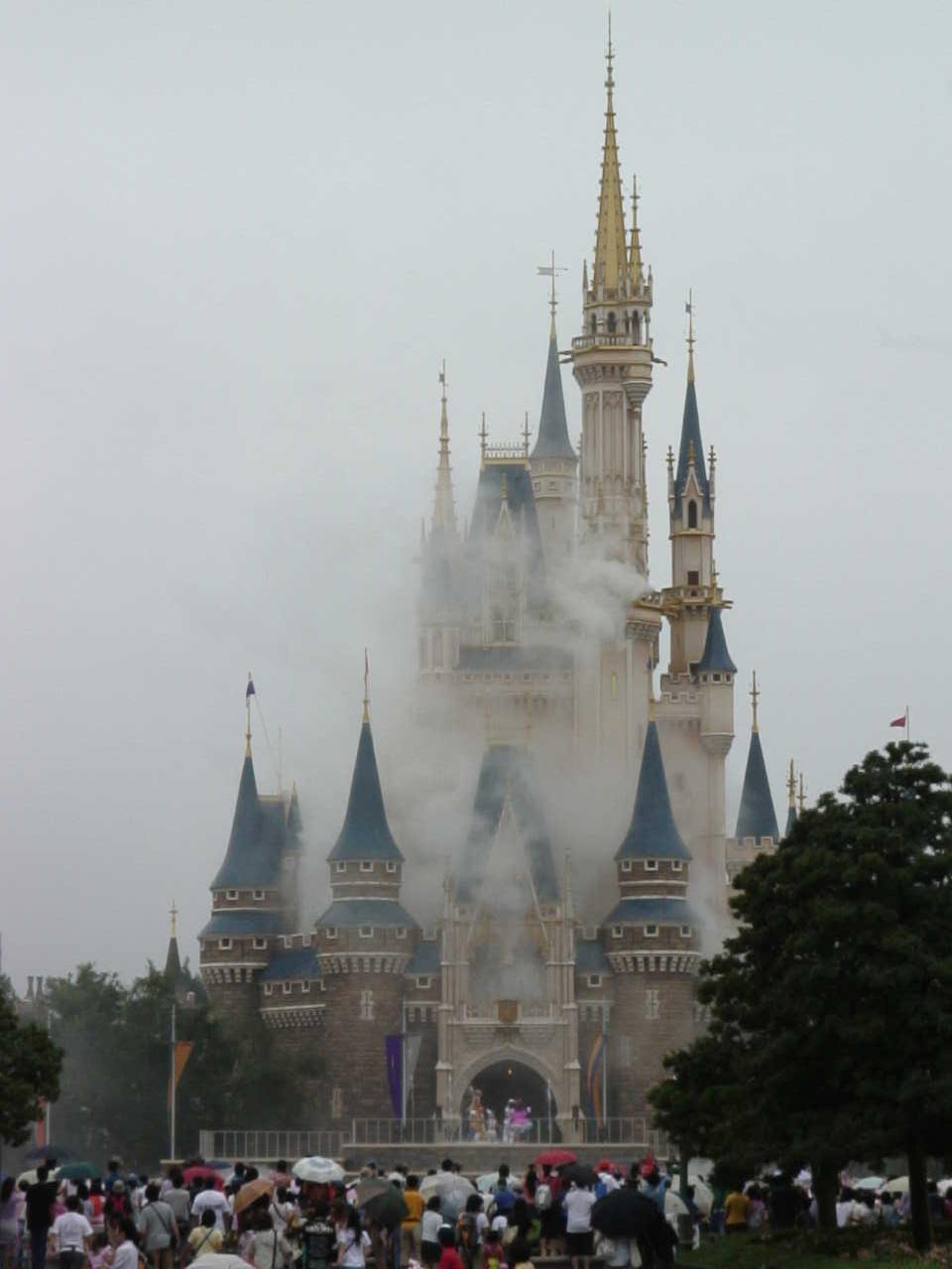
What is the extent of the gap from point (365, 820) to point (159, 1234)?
7679 centimetres

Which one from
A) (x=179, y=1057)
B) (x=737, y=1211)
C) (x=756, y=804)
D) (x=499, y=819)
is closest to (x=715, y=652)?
(x=756, y=804)

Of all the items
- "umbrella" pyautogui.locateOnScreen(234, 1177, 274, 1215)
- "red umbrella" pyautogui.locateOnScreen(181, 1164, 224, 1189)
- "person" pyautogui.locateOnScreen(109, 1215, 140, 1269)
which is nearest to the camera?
"person" pyautogui.locateOnScreen(109, 1215, 140, 1269)

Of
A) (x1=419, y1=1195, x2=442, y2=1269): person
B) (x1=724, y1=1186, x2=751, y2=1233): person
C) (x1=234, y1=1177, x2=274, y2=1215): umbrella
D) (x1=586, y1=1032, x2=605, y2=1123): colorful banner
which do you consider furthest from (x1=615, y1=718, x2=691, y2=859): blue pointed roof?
(x1=234, y1=1177, x2=274, y2=1215): umbrella

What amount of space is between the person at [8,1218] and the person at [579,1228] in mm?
7507

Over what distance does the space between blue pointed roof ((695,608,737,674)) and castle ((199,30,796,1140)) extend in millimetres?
131

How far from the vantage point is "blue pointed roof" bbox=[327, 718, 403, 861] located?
118 metres

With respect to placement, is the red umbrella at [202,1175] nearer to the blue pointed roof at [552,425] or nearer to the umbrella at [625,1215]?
the umbrella at [625,1215]

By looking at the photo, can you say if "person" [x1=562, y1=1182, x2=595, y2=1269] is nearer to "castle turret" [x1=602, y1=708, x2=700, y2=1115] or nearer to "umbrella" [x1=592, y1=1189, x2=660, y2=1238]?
"umbrella" [x1=592, y1=1189, x2=660, y2=1238]

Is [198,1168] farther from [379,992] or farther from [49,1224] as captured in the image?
[379,992]

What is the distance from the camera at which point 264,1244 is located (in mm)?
38188

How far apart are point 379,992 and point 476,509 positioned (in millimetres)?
22354

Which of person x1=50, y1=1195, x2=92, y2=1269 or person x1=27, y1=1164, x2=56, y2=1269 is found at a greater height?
person x1=27, y1=1164, x2=56, y2=1269

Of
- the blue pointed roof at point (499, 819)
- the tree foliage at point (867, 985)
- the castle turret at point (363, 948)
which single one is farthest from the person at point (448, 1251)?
the blue pointed roof at point (499, 819)

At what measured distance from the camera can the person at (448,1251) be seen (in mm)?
36594
